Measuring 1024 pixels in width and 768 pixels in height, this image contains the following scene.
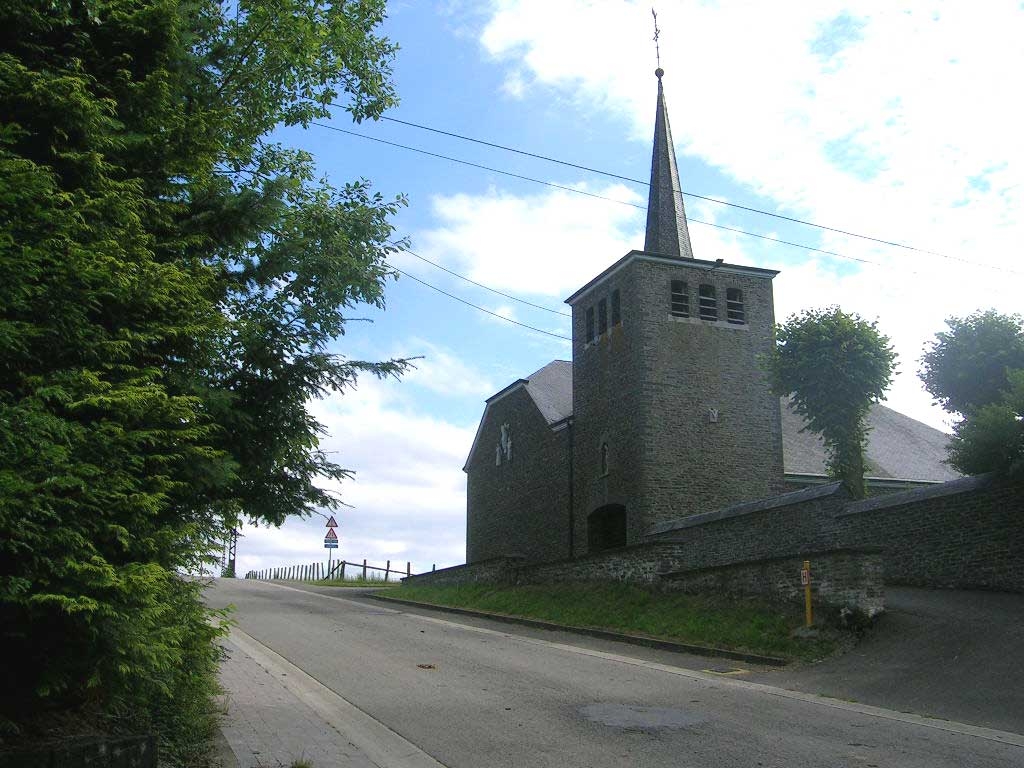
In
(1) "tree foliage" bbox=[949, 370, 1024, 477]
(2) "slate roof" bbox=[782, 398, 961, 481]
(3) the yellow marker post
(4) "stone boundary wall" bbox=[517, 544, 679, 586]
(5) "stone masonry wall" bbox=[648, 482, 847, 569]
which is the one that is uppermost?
(2) "slate roof" bbox=[782, 398, 961, 481]

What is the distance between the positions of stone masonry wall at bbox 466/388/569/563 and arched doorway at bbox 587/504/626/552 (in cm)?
159

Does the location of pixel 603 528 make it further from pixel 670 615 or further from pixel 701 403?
pixel 670 615

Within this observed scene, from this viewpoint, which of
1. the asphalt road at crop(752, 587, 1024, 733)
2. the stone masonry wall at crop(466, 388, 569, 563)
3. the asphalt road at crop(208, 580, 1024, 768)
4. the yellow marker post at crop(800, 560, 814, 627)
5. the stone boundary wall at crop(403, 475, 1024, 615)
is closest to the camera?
the asphalt road at crop(208, 580, 1024, 768)

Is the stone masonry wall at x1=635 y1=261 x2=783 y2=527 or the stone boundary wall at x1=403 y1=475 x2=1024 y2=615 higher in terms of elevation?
the stone masonry wall at x1=635 y1=261 x2=783 y2=527

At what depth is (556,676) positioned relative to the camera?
12.4 m

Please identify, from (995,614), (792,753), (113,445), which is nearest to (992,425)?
(995,614)

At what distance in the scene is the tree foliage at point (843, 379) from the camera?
23609mm

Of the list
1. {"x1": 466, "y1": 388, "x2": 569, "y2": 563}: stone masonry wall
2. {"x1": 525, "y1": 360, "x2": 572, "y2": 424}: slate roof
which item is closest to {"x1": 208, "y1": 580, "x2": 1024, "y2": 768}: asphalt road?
{"x1": 466, "y1": 388, "x2": 569, "y2": 563}: stone masonry wall

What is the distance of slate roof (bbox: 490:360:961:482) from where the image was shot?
96.4 ft

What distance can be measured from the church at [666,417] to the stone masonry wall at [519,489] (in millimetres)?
96

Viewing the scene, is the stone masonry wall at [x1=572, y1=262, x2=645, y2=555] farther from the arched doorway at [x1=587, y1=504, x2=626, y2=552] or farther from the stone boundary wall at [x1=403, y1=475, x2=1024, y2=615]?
the stone boundary wall at [x1=403, y1=475, x2=1024, y2=615]

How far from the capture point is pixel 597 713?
983cm

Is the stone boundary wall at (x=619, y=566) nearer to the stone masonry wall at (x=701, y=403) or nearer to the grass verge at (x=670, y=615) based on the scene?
the grass verge at (x=670, y=615)

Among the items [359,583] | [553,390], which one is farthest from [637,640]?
[359,583]
